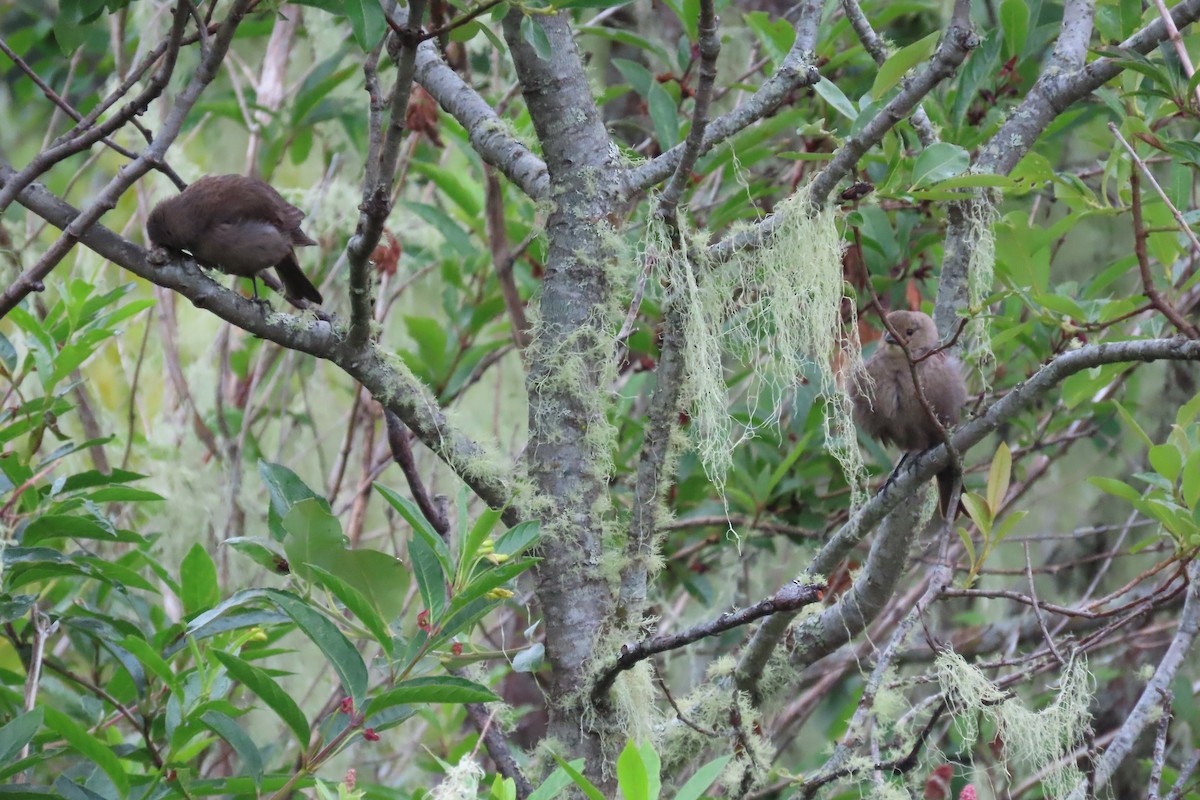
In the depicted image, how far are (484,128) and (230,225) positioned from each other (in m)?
0.88

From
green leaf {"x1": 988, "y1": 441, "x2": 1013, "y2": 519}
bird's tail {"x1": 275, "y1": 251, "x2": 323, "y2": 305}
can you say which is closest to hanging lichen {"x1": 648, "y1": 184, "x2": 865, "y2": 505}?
green leaf {"x1": 988, "y1": 441, "x2": 1013, "y2": 519}

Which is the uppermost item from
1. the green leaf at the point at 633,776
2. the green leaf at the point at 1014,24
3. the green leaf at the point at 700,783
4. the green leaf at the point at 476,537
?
the green leaf at the point at 1014,24

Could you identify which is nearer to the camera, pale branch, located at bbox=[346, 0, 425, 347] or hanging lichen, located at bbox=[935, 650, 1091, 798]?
pale branch, located at bbox=[346, 0, 425, 347]

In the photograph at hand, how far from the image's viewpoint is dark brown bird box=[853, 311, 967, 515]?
3.15 meters

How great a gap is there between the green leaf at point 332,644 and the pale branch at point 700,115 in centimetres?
90

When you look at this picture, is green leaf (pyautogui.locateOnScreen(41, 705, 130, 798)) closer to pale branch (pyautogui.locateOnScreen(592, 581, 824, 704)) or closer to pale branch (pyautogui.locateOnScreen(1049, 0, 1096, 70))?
pale branch (pyautogui.locateOnScreen(592, 581, 824, 704))

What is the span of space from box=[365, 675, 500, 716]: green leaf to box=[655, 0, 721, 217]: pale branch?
2.88ft

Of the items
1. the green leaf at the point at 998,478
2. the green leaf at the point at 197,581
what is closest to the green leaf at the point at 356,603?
the green leaf at the point at 197,581

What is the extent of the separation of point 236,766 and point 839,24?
312 centimetres

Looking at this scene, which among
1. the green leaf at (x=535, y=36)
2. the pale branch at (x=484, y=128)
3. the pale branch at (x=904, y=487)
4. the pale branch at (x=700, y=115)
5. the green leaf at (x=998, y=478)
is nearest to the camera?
the pale branch at (x=700, y=115)

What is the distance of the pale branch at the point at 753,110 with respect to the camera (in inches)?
79.0

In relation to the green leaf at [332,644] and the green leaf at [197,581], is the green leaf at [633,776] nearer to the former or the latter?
the green leaf at [332,644]

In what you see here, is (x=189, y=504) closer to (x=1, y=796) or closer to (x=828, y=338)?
(x=1, y=796)

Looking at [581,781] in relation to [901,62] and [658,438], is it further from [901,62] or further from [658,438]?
[901,62]
